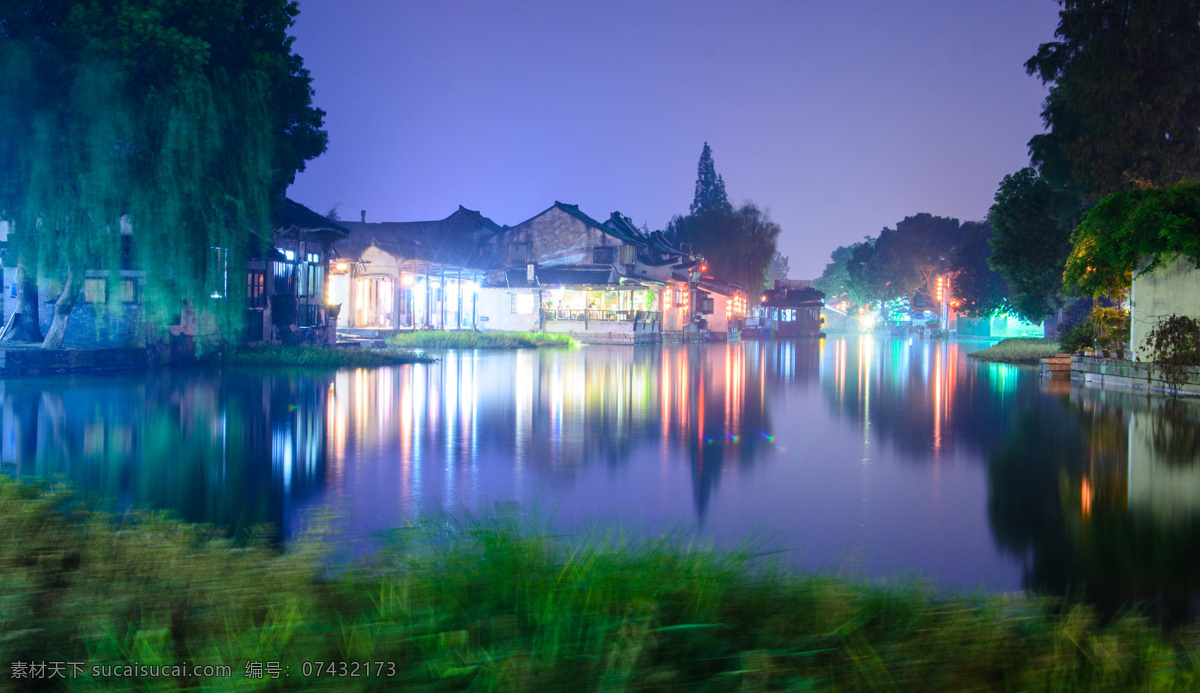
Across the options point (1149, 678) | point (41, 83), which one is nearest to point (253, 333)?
point (41, 83)

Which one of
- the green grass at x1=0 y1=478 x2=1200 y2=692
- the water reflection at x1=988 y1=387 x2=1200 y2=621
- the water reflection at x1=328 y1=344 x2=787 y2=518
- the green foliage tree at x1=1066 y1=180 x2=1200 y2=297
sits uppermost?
the green foliage tree at x1=1066 y1=180 x2=1200 y2=297

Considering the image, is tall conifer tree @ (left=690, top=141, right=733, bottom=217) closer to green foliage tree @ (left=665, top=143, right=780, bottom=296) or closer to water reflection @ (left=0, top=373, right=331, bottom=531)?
green foliage tree @ (left=665, top=143, right=780, bottom=296)

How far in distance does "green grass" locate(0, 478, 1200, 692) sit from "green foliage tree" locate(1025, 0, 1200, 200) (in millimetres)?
32112

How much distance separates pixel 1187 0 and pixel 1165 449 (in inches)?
1079

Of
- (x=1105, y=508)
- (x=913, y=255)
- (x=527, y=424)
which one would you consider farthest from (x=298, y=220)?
(x=913, y=255)

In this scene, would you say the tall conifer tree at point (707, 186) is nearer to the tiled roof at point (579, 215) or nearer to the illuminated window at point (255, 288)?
the tiled roof at point (579, 215)

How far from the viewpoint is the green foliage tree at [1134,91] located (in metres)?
31.8

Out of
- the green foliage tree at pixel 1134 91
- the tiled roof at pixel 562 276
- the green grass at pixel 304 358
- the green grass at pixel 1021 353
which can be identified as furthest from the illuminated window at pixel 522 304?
the green foliage tree at pixel 1134 91

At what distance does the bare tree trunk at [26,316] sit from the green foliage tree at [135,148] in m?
1.74

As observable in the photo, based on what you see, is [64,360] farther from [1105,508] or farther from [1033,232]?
[1033,232]

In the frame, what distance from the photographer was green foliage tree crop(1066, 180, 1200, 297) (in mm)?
20906

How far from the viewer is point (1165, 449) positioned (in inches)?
480

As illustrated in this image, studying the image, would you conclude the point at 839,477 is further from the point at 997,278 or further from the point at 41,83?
the point at 997,278

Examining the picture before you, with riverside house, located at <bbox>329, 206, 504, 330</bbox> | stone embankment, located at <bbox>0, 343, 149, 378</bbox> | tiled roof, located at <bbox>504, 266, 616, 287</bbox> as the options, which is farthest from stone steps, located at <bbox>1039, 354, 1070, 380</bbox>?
tiled roof, located at <bbox>504, 266, 616, 287</bbox>
